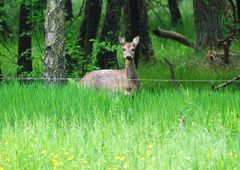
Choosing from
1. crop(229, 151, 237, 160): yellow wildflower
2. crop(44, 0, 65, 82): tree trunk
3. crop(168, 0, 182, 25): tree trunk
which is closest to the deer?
crop(44, 0, 65, 82): tree trunk

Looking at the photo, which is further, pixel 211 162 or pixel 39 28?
pixel 39 28

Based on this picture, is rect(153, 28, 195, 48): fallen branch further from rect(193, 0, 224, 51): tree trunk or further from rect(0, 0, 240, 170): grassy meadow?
rect(0, 0, 240, 170): grassy meadow

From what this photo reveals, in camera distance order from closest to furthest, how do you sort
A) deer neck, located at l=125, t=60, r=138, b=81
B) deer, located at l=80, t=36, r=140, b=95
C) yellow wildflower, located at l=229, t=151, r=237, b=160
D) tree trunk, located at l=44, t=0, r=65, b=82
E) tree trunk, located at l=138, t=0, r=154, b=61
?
1. yellow wildflower, located at l=229, t=151, r=237, b=160
2. deer, located at l=80, t=36, r=140, b=95
3. tree trunk, located at l=44, t=0, r=65, b=82
4. deer neck, located at l=125, t=60, r=138, b=81
5. tree trunk, located at l=138, t=0, r=154, b=61

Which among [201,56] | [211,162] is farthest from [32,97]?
[201,56]

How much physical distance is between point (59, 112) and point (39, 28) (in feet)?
19.9

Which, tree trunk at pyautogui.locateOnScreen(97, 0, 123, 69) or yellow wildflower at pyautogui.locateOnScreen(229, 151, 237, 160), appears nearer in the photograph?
yellow wildflower at pyautogui.locateOnScreen(229, 151, 237, 160)

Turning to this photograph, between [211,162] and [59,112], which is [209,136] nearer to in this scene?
[211,162]

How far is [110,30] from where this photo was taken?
16906 millimetres

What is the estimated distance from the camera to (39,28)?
647 inches

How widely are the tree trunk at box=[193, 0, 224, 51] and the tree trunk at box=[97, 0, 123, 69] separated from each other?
192 cm

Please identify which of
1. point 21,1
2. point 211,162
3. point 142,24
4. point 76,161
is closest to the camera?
point 211,162

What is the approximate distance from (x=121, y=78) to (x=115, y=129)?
4.22 metres

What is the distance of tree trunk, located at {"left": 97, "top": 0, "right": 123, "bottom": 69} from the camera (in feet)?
54.8

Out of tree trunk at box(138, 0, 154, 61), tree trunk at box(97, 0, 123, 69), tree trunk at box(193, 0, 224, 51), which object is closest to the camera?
tree trunk at box(97, 0, 123, 69)
